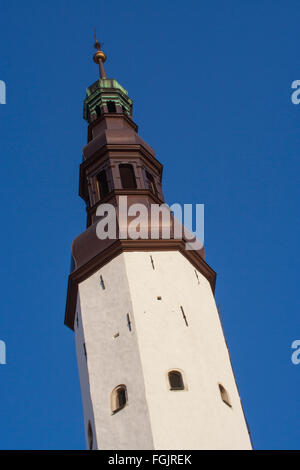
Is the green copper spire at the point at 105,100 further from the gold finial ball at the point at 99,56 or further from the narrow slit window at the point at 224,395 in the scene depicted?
the narrow slit window at the point at 224,395

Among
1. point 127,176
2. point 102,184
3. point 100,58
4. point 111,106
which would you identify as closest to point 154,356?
point 127,176

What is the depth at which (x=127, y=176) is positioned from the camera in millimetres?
39062

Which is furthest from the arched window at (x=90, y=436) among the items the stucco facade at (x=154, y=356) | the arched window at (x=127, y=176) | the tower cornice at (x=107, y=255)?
the arched window at (x=127, y=176)

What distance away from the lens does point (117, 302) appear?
32.5 m

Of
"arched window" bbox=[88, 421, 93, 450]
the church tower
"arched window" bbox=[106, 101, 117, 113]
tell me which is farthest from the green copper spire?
"arched window" bbox=[88, 421, 93, 450]

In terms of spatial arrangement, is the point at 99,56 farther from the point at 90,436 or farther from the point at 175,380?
the point at 90,436

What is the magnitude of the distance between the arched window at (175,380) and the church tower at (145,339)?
32mm

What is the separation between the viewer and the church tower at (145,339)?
93.8 ft

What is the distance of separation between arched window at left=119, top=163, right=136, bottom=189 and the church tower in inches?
2.0

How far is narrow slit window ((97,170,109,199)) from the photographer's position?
38.7 metres
